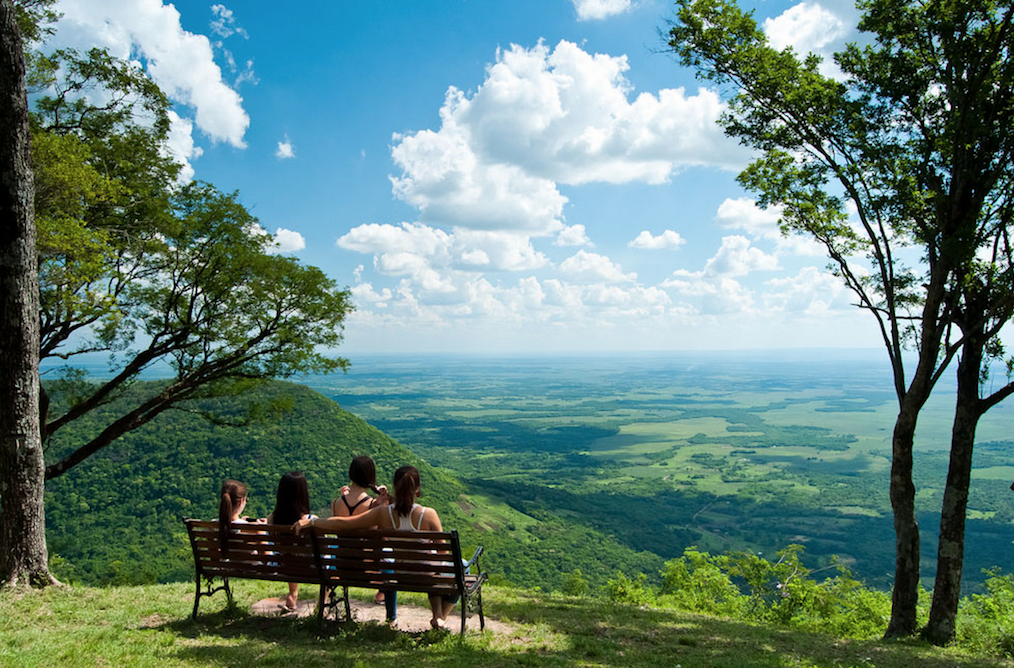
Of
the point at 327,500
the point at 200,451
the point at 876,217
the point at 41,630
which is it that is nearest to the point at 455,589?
the point at 41,630

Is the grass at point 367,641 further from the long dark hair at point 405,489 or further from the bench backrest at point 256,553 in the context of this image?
the long dark hair at point 405,489

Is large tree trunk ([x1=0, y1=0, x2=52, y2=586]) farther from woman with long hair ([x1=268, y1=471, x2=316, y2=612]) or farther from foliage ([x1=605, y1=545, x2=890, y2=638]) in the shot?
foliage ([x1=605, y1=545, x2=890, y2=638])

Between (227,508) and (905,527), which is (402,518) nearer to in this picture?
(227,508)

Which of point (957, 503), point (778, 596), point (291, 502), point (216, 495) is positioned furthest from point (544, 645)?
point (216, 495)

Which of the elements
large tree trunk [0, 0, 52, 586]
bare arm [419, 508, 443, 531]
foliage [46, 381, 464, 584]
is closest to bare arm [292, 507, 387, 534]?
bare arm [419, 508, 443, 531]

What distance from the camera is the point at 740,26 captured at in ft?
30.3

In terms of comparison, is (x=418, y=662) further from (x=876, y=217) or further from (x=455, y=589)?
(x=876, y=217)

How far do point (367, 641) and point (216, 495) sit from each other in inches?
1670

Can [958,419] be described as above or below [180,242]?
below

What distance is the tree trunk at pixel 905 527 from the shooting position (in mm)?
8023

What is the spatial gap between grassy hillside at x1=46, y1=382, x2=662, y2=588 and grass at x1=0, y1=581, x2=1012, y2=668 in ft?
58.3

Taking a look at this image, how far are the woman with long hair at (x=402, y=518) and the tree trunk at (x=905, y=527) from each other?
21.7ft

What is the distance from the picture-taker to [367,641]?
5.29m

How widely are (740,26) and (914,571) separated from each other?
869cm
